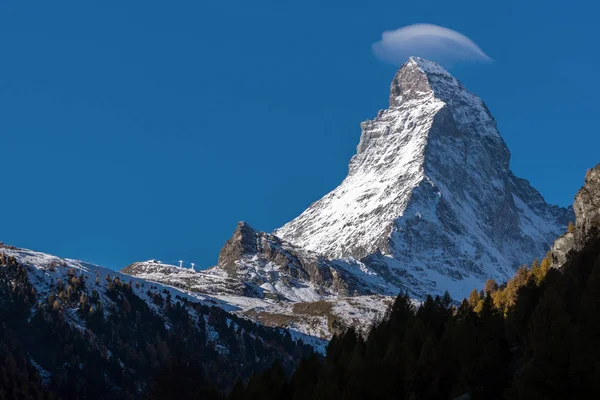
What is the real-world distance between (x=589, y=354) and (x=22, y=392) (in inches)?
5639

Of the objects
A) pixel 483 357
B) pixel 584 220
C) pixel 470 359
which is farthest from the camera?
pixel 584 220

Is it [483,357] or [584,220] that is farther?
[584,220]

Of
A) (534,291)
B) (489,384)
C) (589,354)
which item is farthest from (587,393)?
(534,291)

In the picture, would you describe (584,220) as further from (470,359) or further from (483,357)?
(483,357)

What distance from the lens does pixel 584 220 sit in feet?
449

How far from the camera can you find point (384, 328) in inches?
5281

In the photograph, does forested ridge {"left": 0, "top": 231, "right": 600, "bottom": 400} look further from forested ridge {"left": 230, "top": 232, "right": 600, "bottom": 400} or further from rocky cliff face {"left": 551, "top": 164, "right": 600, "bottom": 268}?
rocky cliff face {"left": 551, "top": 164, "right": 600, "bottom": 268}

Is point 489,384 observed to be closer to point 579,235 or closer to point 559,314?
point 559,314

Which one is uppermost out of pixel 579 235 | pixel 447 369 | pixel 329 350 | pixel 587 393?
pixel 579 235

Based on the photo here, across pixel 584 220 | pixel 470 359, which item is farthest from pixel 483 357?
pixel 584 220

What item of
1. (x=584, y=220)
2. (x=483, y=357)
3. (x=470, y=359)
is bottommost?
(x=483, y=357)

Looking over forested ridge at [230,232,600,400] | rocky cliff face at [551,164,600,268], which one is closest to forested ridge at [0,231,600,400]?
forested ridge at [230,232,600,400]

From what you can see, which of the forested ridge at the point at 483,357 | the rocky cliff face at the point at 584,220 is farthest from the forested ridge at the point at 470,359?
the rocky cliff face at the point at 584,220

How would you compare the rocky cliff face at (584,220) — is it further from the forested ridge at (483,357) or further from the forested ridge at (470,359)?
the forested ridge at (483,357)
